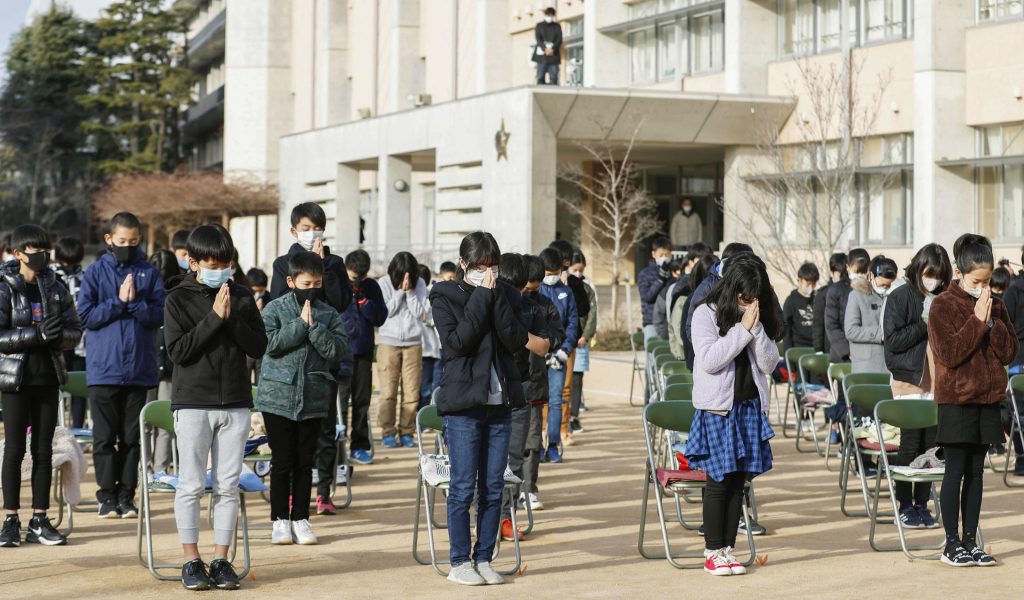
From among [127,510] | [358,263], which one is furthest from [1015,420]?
[127,510]

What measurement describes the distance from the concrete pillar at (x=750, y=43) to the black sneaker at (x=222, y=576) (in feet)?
89.1

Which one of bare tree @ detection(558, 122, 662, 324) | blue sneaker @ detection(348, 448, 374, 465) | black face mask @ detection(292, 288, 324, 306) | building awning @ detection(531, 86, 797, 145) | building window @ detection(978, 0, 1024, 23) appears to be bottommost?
blue sneaker @ detection(348, 448, 374, 465)

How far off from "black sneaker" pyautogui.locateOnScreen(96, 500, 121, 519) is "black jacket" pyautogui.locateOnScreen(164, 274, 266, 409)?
2862 millimetres

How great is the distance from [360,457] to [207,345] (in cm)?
592

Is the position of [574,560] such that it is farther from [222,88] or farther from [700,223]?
[222,88]

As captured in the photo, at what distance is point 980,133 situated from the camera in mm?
28359

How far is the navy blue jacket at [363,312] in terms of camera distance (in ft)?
42.0

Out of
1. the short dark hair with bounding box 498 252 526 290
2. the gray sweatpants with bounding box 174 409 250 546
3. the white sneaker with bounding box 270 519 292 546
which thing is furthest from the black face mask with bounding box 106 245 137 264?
the short dark hair with bounding box 498 252 526 290

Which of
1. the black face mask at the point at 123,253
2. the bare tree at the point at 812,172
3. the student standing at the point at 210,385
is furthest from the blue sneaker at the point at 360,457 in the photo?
the bare tree at the point at 812,172

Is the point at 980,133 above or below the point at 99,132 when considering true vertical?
below

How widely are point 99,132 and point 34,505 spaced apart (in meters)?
66.5

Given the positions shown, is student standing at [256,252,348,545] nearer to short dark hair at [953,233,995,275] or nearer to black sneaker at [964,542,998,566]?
short dark hair at [953,233,995,275]

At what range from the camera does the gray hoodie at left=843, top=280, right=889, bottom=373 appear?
40.5 feet

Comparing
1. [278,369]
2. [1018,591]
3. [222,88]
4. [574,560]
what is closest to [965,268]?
[1018,591]
